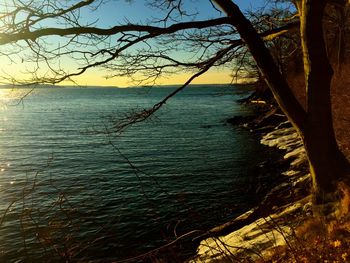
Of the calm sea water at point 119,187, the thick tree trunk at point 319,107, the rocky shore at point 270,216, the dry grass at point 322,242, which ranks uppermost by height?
the thick tree trunk at point 319,107

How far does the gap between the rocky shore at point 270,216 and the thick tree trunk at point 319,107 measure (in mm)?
953

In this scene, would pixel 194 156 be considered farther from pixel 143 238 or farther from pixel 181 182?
pixel 143 238

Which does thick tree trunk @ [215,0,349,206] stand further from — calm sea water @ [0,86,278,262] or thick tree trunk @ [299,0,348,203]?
calm sea water @ [0,86,278,262]

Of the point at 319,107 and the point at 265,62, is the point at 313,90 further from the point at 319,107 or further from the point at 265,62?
the point at 265,62

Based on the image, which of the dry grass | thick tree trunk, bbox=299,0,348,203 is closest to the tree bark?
thick tree trunk, bbox=299,0,348,203

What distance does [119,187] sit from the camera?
18453mm

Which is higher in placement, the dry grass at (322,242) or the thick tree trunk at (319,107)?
the thick tree trunk at (319,107)

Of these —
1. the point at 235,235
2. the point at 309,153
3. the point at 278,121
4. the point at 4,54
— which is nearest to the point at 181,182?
the point at 235,235

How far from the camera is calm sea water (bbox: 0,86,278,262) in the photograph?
27.7 feet

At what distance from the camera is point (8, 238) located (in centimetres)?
1327

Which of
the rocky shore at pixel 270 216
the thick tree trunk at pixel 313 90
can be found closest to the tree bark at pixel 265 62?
the thick tree trunk at pixel 313 90

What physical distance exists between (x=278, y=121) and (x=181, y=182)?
65.9 ft

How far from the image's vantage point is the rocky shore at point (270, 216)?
5.83m

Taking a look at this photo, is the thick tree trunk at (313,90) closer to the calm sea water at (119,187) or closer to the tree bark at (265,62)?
the tree bark at (265,62)
